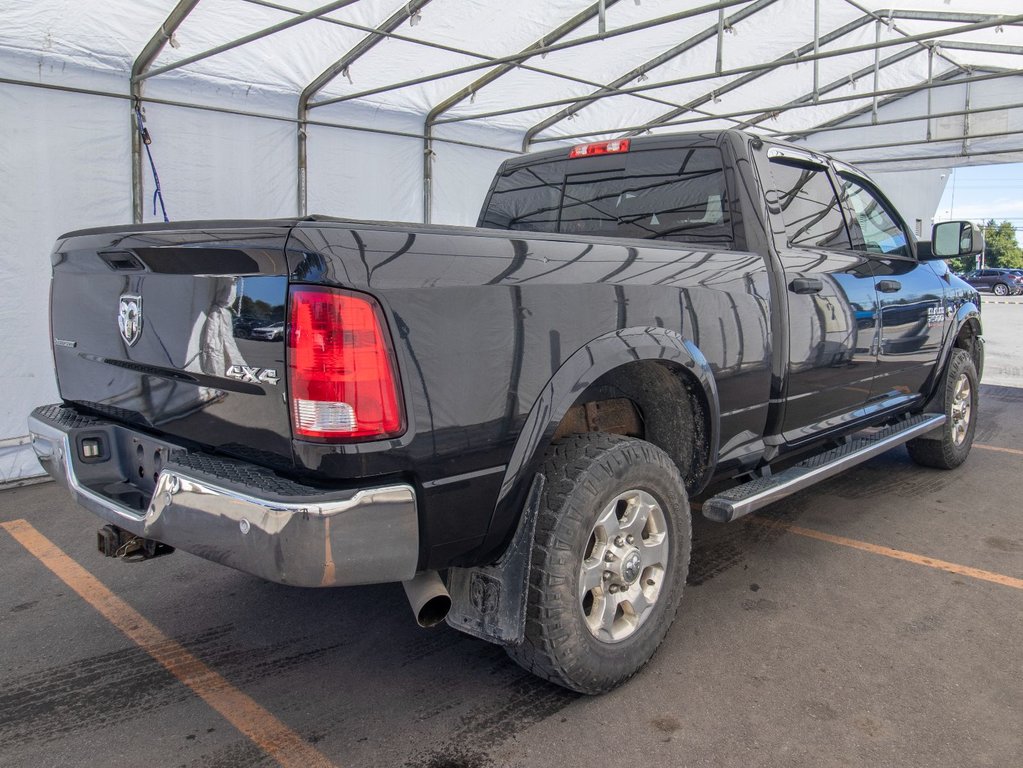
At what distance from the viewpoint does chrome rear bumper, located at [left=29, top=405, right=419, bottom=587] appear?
1853 mm

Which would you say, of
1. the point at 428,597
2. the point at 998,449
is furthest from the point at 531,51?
the point at 428,597

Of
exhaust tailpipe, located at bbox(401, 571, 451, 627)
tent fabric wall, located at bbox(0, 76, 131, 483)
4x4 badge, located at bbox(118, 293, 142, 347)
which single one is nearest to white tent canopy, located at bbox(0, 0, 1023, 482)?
tent fabric wall, located at bbox(0, 76, 131, 483)

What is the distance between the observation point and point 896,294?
4.13 metres

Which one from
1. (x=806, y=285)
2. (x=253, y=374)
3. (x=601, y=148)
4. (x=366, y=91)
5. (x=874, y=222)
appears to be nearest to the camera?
(x=253, y=374)

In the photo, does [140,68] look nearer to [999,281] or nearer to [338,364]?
[338,364]

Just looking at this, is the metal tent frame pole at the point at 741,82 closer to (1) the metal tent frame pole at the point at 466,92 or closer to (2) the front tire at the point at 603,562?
(1) the metal tent frame pole at the point at 466,92

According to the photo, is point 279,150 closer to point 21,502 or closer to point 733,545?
point 21,502

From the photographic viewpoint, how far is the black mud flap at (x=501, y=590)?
90.2 inches

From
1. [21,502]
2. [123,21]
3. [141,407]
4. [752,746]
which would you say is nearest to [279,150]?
[123,21]

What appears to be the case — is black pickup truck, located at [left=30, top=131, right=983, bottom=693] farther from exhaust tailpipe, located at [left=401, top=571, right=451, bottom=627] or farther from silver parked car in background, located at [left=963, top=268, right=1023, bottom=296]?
silver parked car in background, located at [left=963, top=268, right=1023, bottom=296]

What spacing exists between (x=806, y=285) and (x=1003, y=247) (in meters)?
92.8

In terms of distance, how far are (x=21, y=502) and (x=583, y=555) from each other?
13.8 feet

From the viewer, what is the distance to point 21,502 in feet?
16.3

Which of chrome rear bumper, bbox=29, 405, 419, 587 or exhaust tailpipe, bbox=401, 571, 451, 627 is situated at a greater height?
chrome rear bumper, bbox=29, 405, 419, 587
